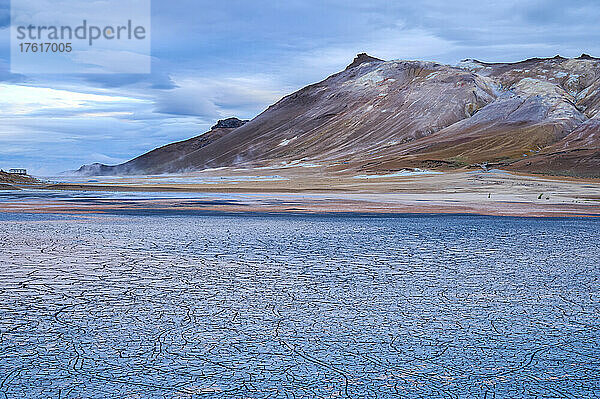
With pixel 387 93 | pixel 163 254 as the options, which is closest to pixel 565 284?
pixel 163 254

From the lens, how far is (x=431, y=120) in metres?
131

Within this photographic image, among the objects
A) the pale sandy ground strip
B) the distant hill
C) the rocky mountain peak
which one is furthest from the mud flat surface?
the rocky mountain peak

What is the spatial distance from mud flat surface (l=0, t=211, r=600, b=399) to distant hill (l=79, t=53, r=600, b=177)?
70.1 meters

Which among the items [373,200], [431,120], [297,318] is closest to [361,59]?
[431,120]

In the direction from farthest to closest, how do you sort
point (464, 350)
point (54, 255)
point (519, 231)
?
point (519, 231) < point (54, 255) < point (464, 350)

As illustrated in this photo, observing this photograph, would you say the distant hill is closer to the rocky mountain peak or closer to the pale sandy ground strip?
the rocky mountain peak

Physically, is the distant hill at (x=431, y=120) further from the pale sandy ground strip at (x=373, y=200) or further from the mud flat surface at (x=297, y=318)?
the mud flat surface at (x=297, y=318)

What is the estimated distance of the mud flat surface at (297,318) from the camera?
173 inches

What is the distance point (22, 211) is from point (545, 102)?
115 m

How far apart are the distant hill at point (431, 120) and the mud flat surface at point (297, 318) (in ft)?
230

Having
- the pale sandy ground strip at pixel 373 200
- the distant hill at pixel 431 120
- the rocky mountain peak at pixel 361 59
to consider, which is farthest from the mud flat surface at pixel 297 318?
the rocky mountain peak at pixel 361 59

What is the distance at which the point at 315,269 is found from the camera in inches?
344

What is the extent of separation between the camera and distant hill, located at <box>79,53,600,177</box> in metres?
102

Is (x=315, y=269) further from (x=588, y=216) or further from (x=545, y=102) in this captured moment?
(x=545, y=102)
